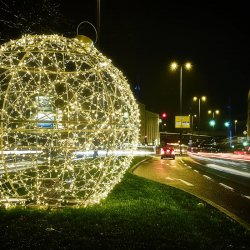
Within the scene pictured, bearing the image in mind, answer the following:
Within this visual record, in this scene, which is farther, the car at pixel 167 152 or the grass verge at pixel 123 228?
the car at pixel 167 152

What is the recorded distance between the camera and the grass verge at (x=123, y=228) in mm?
5965

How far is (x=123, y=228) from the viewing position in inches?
270

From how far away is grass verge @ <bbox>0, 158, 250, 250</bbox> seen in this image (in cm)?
596

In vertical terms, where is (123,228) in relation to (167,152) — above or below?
below

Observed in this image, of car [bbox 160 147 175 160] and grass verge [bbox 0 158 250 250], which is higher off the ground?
car [bbox 160 147 175 160]

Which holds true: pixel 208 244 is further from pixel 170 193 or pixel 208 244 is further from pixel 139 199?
pixel 170 193

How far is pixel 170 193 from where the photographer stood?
462 inches

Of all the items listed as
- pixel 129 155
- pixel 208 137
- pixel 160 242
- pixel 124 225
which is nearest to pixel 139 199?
pixel 129 155

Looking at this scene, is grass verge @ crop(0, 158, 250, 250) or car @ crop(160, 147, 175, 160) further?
car @ crop(160, 147, 175, 160)

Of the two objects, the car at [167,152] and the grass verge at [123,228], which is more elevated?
the car at [167,152]

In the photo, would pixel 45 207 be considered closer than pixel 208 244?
No

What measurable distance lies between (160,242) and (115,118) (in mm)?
3035

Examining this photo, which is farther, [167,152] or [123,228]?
[167,152]

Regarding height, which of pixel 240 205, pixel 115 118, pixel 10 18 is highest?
pixel 10 18
